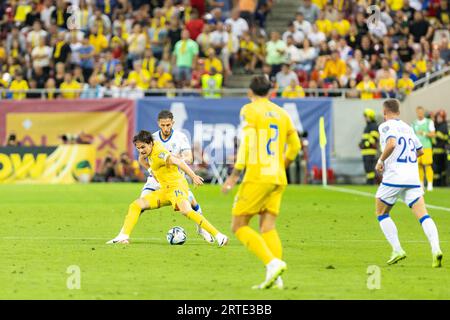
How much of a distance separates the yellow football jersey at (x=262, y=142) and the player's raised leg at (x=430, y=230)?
2.93 m

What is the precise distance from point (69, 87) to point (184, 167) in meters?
22.1

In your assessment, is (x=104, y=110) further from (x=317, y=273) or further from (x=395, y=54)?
(x=317, y=273)

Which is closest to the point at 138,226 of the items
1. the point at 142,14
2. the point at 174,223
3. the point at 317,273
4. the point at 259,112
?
the point at 174,223

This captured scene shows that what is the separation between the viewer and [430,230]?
13.5 metres

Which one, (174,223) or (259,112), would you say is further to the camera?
(174,223)

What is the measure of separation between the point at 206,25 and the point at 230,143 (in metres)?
3.95

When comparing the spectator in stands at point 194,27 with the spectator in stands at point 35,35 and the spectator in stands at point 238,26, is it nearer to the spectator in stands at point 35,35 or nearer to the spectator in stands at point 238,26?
the spectator in stands at point 238,26

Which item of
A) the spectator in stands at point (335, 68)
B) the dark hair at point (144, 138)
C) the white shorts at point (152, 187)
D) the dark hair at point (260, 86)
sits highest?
the spectator in stands at point (335, 68)

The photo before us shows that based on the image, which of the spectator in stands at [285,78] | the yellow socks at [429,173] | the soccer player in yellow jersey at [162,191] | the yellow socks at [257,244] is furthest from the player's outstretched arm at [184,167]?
the spectator in stands at [285,78]

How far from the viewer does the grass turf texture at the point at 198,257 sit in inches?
430

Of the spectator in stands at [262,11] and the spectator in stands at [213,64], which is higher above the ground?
the spectator in stands at [262,11]

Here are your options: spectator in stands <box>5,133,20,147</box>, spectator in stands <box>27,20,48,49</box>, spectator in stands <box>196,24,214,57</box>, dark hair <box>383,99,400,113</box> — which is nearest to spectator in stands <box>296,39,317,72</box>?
spectator in stands <box>196,24,214,57</box>

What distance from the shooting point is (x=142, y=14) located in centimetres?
3797

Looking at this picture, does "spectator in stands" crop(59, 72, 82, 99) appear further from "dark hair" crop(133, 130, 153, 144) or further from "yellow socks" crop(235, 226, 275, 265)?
"yellow socks" crop(235, 226, 275, 265)
